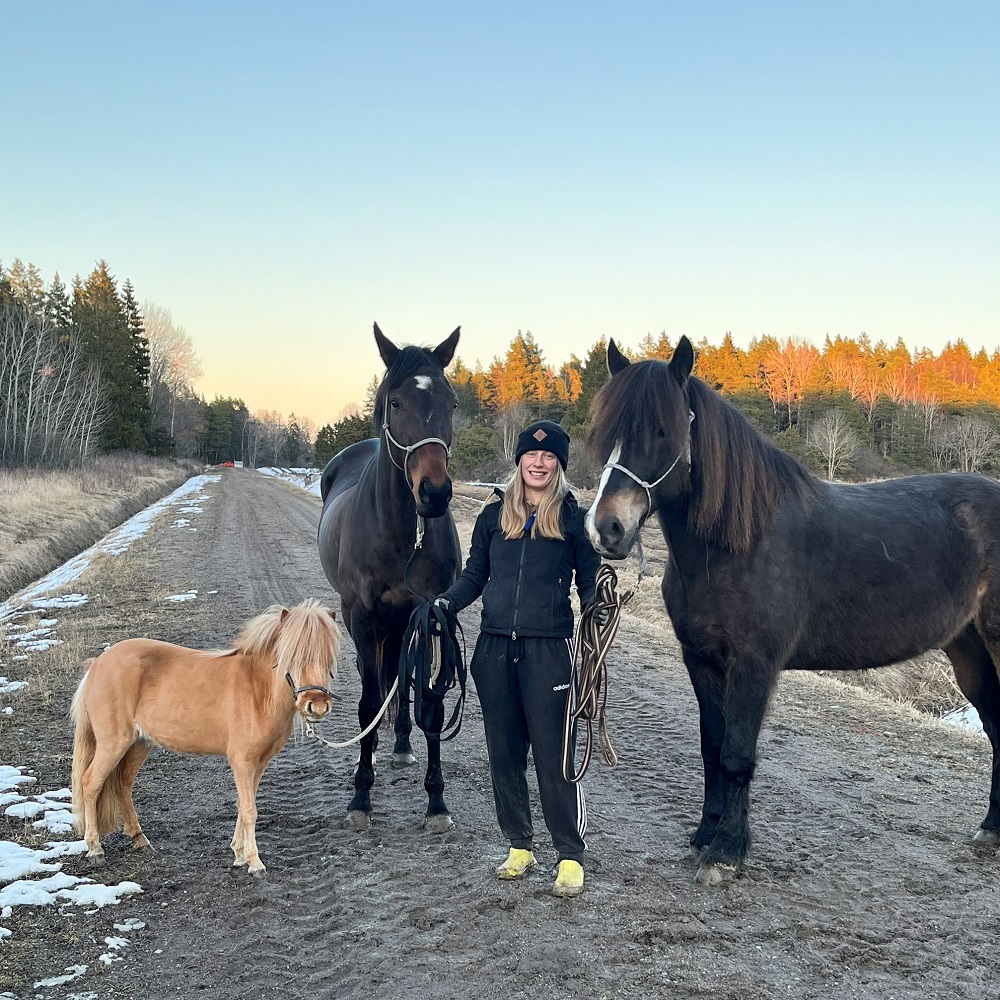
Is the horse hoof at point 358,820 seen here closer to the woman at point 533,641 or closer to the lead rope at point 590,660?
the woman at point 533,641

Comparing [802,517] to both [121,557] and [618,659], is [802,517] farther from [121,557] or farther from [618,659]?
[121,557]

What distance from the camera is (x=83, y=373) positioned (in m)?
41.7

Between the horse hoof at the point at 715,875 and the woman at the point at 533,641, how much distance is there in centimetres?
58

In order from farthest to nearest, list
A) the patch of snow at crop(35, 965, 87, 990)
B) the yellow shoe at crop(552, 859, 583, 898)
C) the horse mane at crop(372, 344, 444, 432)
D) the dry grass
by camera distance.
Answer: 1. the dry grass
2. the horse mane at crop(372, 344, 444, 432)
3. the yellow shoe at crop(552, 859, 583, 898)
4. the patch of snow at crop(35, 965, 87, 990)

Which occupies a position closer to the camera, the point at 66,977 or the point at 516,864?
the point at 66,977

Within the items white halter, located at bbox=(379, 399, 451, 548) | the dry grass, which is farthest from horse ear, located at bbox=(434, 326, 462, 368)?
the dry grass

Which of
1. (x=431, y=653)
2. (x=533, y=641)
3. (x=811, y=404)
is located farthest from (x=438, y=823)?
(x=811, y=404)

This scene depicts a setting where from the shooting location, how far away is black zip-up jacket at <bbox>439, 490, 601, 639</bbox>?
3.53 metres

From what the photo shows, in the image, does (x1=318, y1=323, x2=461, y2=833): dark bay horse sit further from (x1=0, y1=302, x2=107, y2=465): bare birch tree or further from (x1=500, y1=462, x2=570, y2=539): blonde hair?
(x1=0, y1=302, x2=107, y2=465): bare birch tree

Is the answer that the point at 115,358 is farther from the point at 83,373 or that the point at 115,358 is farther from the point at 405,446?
the point at 405,446

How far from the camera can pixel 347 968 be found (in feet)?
9.33

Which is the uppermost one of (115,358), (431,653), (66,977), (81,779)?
(115,358)

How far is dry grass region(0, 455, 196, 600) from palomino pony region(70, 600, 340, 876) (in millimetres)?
9796

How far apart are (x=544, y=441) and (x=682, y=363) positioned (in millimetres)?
797
